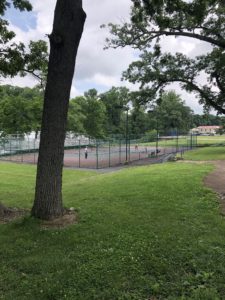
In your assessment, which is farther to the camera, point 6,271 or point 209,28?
point 209,28

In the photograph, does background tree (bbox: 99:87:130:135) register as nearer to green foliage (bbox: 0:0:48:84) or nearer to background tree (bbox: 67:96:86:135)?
background tree (bbox: 67:96:86:135)

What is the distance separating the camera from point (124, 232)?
6.42 m

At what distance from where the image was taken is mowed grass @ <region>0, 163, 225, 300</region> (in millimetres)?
4340

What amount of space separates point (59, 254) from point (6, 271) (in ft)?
2.61

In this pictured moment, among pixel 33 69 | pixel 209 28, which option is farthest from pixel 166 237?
pixel 209 28

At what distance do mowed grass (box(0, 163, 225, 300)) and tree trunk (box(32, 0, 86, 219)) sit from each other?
51 centimetres

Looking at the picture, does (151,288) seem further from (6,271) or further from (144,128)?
(144,128)

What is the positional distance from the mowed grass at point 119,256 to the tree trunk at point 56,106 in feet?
1.66

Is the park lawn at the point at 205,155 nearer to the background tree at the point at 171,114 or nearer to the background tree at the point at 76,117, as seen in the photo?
the background tree at the point at 76,117

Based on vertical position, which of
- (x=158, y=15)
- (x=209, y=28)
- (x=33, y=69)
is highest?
(x=209, y=28)

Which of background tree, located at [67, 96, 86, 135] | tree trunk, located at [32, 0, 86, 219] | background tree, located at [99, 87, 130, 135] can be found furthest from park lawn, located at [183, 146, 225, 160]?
background tree, located at [99, 87, 130, 135]

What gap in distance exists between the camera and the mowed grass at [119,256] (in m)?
4.34

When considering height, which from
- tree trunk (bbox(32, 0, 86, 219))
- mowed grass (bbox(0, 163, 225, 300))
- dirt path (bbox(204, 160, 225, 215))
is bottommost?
mowed grass (bbox(0, 163, 225, 300))

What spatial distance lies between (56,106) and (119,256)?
3.16 metres
